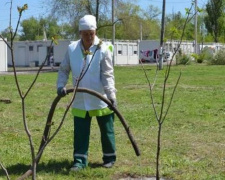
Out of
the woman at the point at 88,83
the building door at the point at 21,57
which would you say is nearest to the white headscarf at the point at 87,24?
the woman at the point at 88,83

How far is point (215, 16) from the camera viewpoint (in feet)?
232

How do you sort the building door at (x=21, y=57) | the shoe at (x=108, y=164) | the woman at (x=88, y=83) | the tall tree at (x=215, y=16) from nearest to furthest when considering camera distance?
the woman at (x=88, y=83), the shoe at (x=108, y=164), the building door at (x=21, y=57), the tall tree at (x=215, y=16)

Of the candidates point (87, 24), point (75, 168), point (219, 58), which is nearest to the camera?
point (87, 24)

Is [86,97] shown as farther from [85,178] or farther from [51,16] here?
[51,16]

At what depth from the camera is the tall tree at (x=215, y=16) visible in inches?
2719

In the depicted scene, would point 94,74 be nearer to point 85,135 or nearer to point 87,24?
point 87,24

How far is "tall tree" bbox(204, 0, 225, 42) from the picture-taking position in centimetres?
6906

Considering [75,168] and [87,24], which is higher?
[87,24]

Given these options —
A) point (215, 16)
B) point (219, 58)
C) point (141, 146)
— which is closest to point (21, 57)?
point (219, 58)

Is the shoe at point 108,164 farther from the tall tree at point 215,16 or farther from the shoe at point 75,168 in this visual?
the tall tree at point 215,16

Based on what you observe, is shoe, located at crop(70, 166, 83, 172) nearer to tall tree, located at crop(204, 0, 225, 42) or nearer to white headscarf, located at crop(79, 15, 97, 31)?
white headscarf, located at crop(79, 15, 97, 31)

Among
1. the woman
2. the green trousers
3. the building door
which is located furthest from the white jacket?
the building door

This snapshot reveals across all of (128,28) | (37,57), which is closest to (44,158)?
(128,28)

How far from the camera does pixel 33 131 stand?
29.6ft
